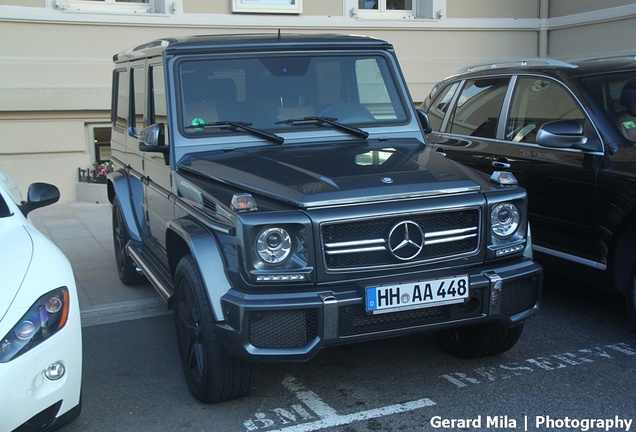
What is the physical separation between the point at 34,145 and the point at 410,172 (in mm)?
7804

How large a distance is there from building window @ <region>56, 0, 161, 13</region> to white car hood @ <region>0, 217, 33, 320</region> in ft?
22.7

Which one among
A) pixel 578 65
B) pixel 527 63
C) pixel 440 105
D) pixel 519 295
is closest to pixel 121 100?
pixel 440 105

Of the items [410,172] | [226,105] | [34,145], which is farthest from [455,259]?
[34,145]

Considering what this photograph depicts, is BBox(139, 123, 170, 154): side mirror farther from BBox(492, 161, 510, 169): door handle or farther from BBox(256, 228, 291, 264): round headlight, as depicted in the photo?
BBox(492, 161, 510, 169): door handle

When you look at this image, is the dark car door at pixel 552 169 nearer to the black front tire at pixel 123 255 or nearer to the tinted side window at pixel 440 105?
the tinted side window at pixel 440 105

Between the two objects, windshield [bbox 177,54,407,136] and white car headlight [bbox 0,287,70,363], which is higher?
windshield [bbox 177,54,407,136]

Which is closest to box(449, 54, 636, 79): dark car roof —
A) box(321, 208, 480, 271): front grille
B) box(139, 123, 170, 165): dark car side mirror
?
box(321, 208, 480, 271): front grille

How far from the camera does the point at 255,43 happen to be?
4.87 m

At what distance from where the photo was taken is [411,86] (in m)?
12.2

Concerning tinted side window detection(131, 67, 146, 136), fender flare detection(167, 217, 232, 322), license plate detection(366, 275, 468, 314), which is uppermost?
tinted side window detection(131, 67, 146, 136)

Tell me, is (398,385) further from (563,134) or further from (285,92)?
(563,134)

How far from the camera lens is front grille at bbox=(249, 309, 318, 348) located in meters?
3.54

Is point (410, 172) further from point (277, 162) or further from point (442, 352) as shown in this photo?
point (442, 352)

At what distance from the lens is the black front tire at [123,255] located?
6.30m
